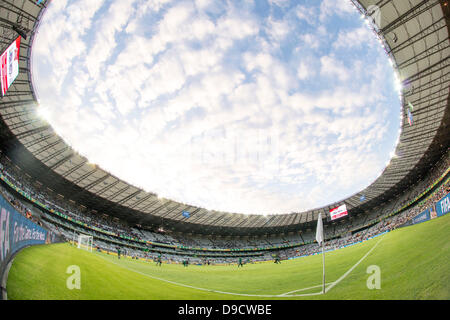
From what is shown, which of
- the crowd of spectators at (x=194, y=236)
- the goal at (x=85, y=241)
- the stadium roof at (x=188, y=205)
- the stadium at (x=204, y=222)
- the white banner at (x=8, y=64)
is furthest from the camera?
the crowd of spectators at (x=194, y=236)

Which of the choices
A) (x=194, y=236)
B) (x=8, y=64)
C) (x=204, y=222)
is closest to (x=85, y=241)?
(x=8, y=64)

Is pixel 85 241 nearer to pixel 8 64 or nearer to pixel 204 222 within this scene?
pixel 8 64

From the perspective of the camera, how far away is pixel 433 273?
20.1 feet

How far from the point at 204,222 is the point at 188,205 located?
1143cm

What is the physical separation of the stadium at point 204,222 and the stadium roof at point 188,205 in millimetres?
149

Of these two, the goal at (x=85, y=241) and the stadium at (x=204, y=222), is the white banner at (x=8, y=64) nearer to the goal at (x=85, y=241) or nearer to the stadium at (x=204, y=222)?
the stadium at (x=204, y=222)

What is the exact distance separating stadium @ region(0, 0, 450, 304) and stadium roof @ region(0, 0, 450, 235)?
149 mm

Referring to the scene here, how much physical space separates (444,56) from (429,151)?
27.8 meters

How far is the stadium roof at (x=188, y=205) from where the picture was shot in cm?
2092

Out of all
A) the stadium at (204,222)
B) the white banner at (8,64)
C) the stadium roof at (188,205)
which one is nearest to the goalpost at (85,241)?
the stadium at (204,222)

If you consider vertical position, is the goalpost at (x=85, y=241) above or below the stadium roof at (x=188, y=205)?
below

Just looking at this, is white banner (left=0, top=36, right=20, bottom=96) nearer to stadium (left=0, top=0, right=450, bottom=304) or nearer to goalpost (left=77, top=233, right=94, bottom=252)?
stadium (left=0, top=0, right=450, bottom=304)

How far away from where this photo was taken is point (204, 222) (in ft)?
207
